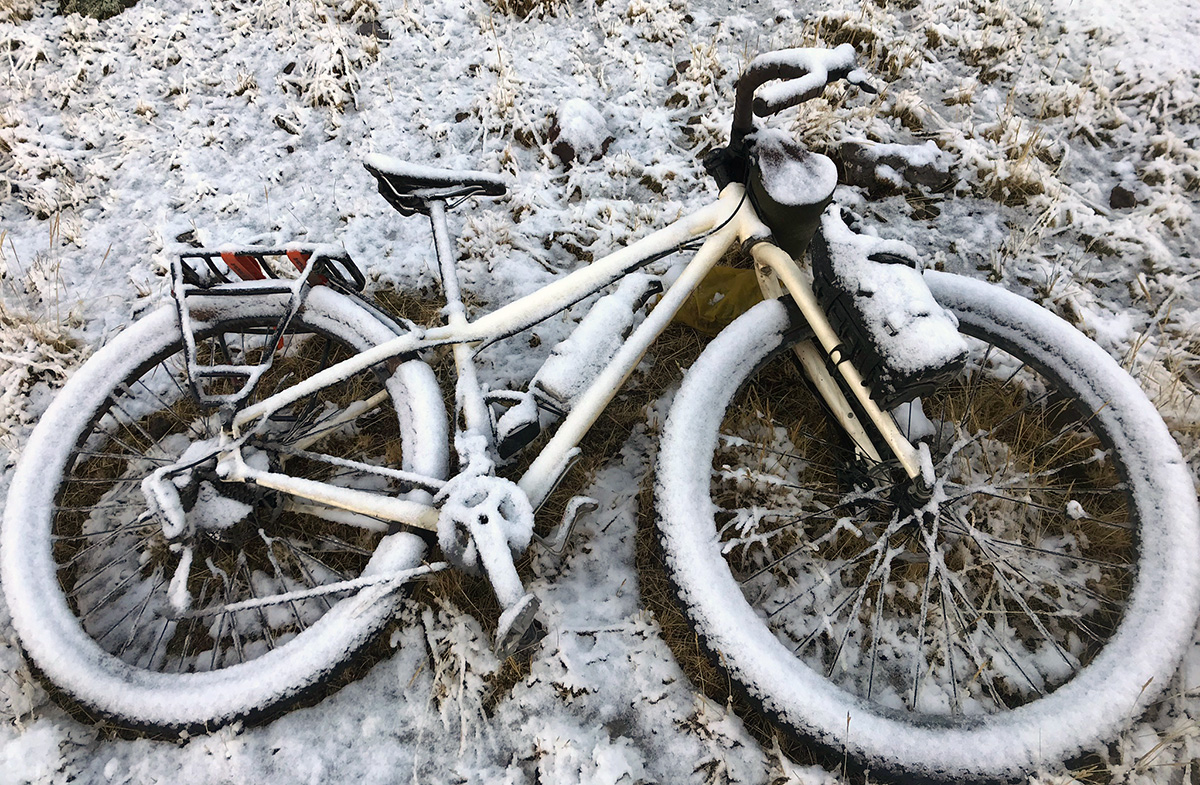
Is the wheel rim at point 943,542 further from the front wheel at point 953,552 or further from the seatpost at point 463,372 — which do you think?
the seatpost at point 463,372

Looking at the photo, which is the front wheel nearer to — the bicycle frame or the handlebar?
the bicycle frame

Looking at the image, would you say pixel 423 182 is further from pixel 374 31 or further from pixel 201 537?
pixel 374 31

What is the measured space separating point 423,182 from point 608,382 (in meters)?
0.99

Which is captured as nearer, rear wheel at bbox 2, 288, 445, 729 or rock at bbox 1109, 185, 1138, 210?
rear wheel at bbox 2, 288, 445, 729

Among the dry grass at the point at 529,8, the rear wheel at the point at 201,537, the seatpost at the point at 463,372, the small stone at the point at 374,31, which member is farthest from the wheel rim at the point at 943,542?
the small stone at the point at 374,31

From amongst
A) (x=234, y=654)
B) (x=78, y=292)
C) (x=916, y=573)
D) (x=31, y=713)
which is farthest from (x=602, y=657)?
(x=78, y=292)

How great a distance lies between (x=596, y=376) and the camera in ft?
6.97

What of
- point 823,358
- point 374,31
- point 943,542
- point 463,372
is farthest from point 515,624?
point 374,31

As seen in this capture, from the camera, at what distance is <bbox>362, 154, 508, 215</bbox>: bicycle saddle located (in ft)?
6.91

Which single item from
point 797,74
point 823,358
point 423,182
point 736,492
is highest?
point 797,74

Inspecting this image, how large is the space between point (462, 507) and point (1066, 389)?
201cm

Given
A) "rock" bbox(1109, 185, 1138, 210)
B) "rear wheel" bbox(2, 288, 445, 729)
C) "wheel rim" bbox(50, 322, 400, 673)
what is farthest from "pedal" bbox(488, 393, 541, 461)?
"rock" bbox(1109, 185, 1138, 210)

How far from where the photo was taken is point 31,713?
2.07 m

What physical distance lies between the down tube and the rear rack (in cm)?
99
